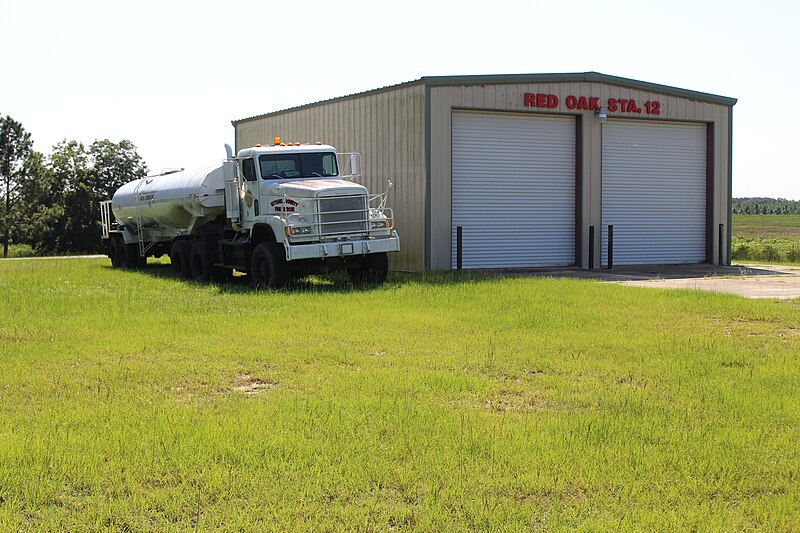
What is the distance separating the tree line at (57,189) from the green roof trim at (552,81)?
3588cm

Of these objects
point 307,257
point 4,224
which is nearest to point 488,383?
point 307,257

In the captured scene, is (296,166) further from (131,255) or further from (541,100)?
(131,255)

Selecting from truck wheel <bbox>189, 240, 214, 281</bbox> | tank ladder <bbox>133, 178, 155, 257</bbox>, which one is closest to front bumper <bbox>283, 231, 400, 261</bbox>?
truck wheel <bbox>189, 240, 214, 281</bbox>

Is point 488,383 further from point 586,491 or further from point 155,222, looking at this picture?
point 155,222

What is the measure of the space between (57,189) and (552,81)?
151 ft

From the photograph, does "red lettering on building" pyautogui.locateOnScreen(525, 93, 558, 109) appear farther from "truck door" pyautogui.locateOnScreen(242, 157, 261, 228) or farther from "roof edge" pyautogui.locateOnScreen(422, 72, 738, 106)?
"truck door" pyautogui.locateOnScreen(242, 157, 261, 228)

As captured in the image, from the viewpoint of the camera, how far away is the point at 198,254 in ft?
68.3

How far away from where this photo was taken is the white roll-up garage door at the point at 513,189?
23312 millimetres

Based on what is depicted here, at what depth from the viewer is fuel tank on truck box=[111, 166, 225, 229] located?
21.2 metres

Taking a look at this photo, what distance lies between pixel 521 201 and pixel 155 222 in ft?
31.6

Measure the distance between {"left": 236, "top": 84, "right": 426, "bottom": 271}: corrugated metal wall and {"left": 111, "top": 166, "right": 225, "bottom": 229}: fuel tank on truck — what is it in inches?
179

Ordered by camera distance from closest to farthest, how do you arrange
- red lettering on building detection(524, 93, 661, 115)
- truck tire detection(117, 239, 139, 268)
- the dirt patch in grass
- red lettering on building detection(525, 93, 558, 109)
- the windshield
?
1. the dirt patch in grass
2. the windshield
3. red lettering on building detection(525, 93, 558, 109)
4. red lettering on building detection(524, 93, 661, 115)
5. truck tire detection(117, 239, 139, 268)

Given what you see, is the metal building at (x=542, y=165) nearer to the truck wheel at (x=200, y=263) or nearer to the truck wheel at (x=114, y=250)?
the truck wheel at (x=200, y=263)

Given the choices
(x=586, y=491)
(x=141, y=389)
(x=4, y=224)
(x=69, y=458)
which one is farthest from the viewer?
(x=4, y=224)
